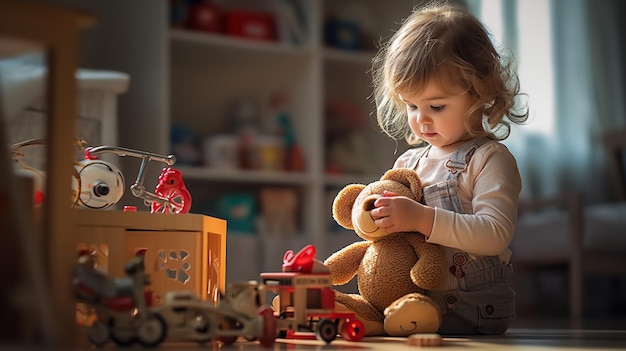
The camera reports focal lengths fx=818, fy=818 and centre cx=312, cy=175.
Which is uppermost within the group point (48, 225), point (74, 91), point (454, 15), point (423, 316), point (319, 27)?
point (319, 27)

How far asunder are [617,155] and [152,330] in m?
2.75

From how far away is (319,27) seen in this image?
106 inches

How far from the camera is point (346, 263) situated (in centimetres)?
125

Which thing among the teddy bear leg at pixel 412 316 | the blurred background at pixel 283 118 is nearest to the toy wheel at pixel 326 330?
the teddy bear leg at pixel 412 316

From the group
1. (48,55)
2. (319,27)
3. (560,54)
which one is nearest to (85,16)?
(48,55)

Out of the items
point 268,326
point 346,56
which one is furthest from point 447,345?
point 346,56

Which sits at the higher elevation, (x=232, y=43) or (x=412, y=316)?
(x=232, y=43)

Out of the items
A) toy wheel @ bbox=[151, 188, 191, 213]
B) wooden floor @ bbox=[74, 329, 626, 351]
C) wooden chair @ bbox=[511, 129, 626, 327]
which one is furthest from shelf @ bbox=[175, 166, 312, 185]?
wooden floor @ bbox=[74, 329, 626, 351]

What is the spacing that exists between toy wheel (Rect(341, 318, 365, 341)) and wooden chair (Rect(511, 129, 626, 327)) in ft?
6.04

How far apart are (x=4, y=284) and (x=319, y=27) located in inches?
84.0

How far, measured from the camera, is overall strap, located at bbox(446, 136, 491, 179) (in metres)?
1.22

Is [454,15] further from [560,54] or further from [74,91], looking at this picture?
[560,54]

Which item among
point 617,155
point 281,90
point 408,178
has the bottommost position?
point 408,178

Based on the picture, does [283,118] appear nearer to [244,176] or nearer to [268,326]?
[244,176]
